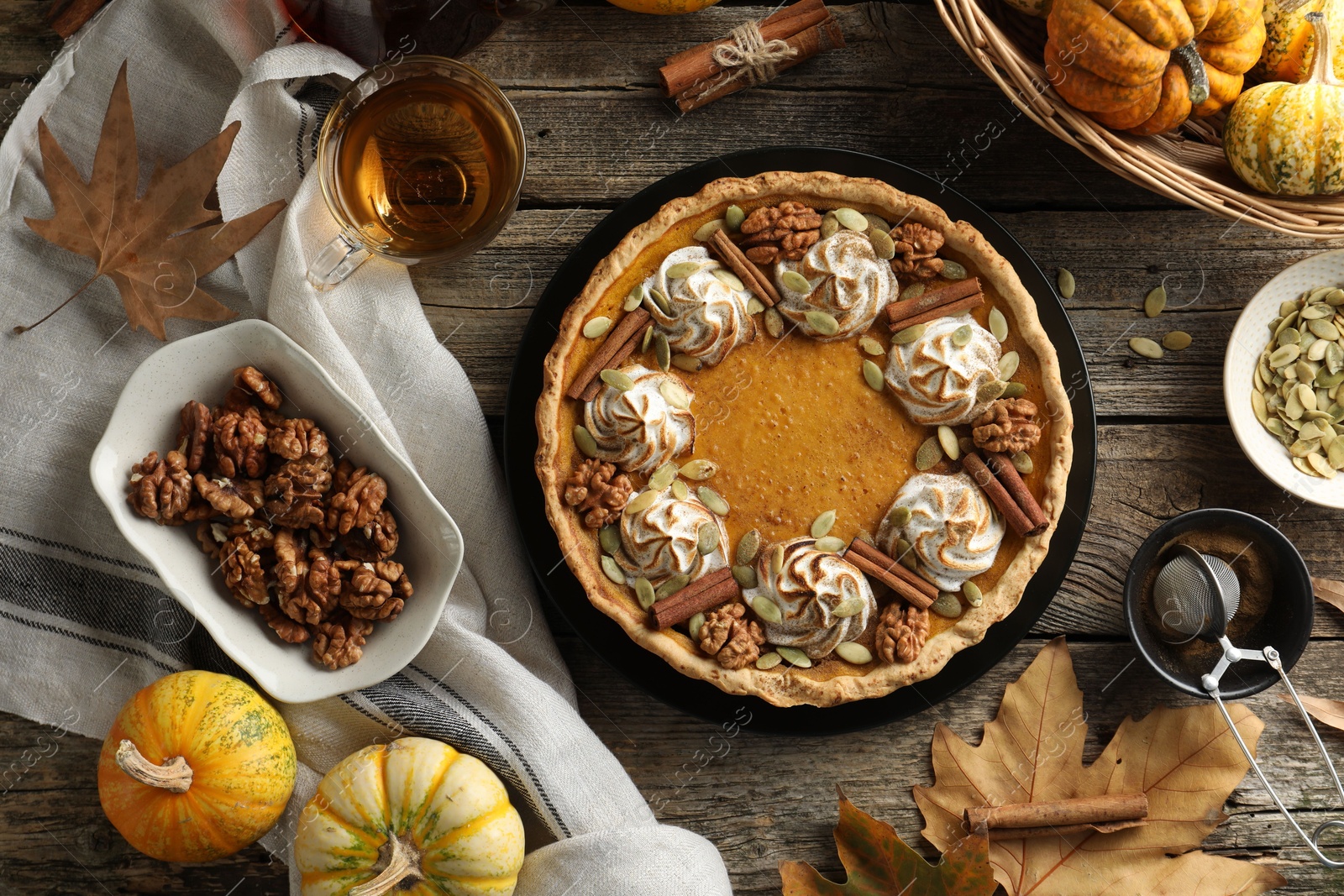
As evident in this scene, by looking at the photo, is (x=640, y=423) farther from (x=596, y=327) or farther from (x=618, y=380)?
(x=596, y=327)

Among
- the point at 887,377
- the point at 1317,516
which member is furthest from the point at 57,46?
the point at 1317,516

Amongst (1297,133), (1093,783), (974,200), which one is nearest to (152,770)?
(1093,783)

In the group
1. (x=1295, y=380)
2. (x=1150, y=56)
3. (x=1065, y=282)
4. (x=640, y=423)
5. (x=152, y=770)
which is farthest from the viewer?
(x=1065, y=282)

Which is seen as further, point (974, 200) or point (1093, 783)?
point (974, 200)

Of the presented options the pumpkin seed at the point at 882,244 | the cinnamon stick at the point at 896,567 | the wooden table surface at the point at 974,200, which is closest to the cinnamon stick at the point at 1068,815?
the wooden table surface at the point at 974,200

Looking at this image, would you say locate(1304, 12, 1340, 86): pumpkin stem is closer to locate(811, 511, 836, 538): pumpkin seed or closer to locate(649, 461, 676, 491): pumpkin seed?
locate(811, 511, 836, 538): pumpkin seed

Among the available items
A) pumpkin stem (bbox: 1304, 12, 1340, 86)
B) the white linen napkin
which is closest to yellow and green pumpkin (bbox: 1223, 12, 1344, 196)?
pumpkin stem (bbox: 1304, 12, 1340, 86)

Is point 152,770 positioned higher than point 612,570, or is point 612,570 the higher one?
point 152,770

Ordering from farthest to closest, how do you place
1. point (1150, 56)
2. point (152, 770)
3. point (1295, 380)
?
1. point (1295, 380)
2. point (1150, 56)
3. point (152, 770)
